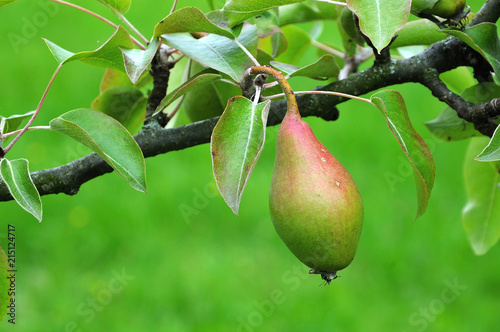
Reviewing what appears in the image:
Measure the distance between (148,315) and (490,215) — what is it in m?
1.65

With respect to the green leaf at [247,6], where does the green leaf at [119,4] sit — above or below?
below

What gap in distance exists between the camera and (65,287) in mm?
2609

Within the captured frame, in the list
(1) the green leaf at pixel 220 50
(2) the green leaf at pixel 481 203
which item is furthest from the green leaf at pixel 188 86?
(2) the green leaf at pixel 481 203

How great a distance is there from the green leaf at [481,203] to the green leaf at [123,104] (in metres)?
0.65

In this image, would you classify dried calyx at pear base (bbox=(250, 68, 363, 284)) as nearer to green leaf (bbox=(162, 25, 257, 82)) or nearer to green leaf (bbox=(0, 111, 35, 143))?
green leaf (bbox=(162, 25, 257, 82))

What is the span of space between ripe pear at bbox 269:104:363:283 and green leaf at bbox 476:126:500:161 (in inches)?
5.6

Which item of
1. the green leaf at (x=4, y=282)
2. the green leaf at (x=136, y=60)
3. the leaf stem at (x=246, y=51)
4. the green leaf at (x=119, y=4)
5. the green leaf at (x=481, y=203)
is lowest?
the green leaf at (x=481, y=203)

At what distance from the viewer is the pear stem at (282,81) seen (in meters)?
0.64

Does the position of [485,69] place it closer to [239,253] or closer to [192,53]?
[192,53]

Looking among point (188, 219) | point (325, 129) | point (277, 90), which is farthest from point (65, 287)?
point (277, 90)

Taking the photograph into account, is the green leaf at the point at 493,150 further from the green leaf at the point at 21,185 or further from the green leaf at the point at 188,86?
the green leaf at the point at 21,185

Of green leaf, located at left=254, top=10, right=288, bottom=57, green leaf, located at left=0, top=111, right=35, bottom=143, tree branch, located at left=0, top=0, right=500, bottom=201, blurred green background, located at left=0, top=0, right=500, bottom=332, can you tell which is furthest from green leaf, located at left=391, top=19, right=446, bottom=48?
blurred green background, located at left=0, top=0, right=500, bottom=332

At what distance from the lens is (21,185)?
0.68m

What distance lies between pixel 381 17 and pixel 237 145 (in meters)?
0.21
